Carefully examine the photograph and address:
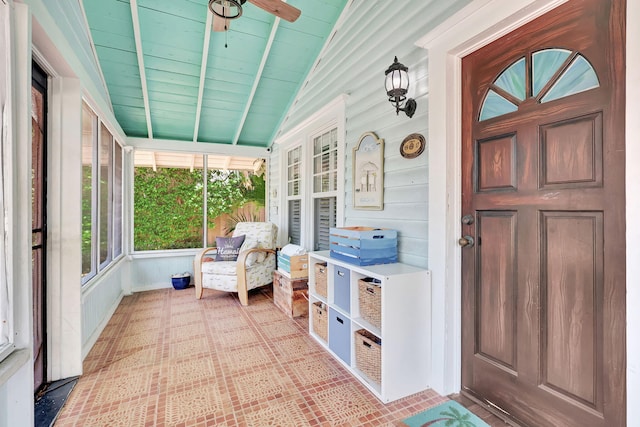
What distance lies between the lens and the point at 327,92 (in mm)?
3418

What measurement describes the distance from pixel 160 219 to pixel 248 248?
5.45 feet

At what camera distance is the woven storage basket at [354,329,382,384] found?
6.31ft

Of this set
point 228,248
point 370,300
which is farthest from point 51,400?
point 228,248

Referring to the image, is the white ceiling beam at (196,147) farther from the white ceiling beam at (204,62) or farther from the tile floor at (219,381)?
the tile floor at (219,381)

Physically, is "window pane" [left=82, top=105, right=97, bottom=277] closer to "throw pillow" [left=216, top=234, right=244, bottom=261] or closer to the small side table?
"throw pillow" [left=216, top=234, right=244, bottom=261]

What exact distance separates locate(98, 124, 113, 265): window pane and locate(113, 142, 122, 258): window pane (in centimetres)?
24

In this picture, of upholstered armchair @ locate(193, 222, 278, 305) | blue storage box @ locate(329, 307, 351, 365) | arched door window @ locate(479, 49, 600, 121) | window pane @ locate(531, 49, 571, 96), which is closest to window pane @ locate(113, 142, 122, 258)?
upholstered armchair @ locate(193, 222, 278, 305)

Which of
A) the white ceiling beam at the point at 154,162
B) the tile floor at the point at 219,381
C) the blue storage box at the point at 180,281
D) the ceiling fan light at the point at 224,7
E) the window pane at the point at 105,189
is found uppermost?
the ceiling fan light at the point at 224,7

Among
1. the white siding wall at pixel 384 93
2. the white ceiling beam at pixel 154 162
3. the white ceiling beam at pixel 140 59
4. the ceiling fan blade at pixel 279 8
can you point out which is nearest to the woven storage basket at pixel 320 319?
the white siding wall at pixel 384 93

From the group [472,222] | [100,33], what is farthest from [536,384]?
[100,33]

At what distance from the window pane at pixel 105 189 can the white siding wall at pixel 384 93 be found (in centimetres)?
253

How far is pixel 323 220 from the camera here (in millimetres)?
3744

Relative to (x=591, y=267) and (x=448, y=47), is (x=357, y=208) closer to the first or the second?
(x=448, y=47)

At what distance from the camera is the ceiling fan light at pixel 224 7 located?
6.26 feet
